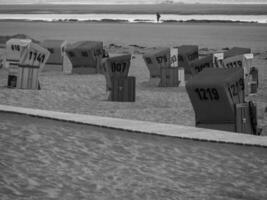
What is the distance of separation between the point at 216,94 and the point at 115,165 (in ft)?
15.8

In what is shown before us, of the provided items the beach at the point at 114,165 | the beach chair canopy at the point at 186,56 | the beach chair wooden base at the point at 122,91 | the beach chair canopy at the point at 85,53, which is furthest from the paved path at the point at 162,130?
the beach chair canopy at the point at 85,53

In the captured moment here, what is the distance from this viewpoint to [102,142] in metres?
12.4

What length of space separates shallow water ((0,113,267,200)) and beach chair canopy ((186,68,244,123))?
2.90 meters

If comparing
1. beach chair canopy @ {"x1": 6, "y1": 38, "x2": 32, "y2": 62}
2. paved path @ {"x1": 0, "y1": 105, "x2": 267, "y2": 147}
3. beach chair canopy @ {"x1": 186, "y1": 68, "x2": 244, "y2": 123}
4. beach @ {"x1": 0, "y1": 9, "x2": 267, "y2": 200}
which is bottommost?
beach @ {"x1": 0, "y1": 9, "x2": 267, "y2": 200}

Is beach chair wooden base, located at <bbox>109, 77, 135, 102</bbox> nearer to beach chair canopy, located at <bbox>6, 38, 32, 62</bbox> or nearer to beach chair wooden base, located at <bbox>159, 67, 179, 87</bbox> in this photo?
beach chair canopy, located at <bbox>6, 38, 32, 62</bbox>

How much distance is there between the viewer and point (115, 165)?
1126cm

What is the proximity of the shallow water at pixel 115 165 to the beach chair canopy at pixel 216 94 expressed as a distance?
2898mm

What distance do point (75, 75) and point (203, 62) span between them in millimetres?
6913

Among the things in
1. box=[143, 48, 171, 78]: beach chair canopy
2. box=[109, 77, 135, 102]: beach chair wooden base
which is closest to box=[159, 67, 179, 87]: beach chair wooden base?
box=[143, 48, 171, 78]: beach chair canopy

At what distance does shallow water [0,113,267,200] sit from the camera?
32.7 feet

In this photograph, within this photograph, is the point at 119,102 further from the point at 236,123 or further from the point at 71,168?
the point at 71,168

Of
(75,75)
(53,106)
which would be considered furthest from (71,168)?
(75,75)

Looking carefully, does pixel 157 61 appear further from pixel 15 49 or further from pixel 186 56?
pixel 15 49

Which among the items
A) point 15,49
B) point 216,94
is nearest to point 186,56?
point 15,49
